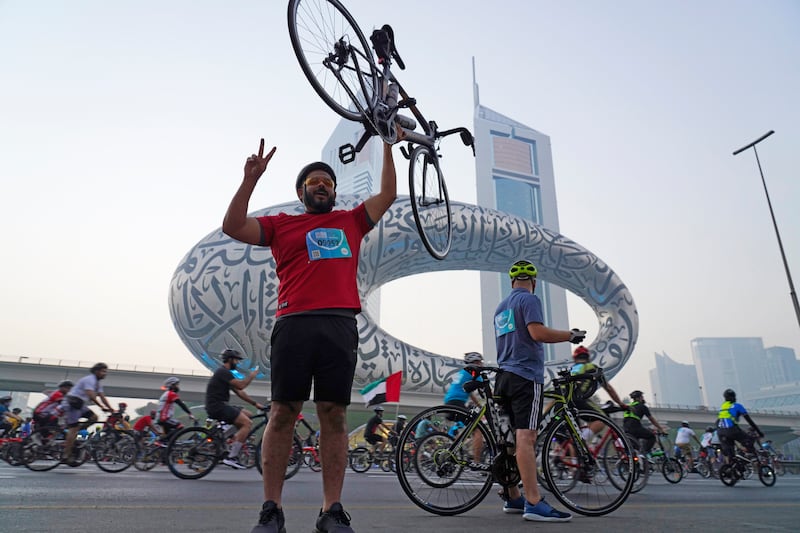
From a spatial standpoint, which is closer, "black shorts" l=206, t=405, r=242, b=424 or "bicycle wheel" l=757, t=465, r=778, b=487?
"black shorts" l=206, t=405, r=242, b=424

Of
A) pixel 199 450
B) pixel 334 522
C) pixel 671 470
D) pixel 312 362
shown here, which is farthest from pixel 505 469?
pixel 671 470

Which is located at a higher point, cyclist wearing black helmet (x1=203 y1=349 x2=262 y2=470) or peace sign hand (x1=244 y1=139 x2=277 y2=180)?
peace sign hand (x1=244 y1=139 x2=277 y2=180)

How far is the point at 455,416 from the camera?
148 inches

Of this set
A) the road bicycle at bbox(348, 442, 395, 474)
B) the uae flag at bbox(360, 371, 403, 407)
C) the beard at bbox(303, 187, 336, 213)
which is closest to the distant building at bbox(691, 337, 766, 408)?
the uae flag at bbox(360, 371, 403, 407)

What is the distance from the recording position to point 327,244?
261 cm

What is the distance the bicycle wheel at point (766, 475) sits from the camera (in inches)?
372

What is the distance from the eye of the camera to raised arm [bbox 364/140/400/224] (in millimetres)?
2832

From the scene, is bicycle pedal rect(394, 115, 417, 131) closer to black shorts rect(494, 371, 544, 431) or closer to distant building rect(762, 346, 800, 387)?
black shorts rect(494, 371, 544, 431)

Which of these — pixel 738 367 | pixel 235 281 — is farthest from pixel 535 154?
pixel 235 281

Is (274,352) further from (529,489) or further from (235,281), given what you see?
(235,281)

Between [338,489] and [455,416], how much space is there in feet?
5.04

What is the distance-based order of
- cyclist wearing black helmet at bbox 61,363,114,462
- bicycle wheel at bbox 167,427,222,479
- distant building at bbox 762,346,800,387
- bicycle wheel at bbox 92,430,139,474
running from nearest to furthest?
bicycle wheel at bbox 167,427,222,479, cyclist wearing black helmet at bbox 61,363,114,462, bicycle wheel at bbox 92,430,139,474, distant building at bbox 762,346,800,387

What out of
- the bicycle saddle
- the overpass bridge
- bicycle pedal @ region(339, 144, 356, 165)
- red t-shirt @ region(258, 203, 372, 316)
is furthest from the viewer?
the overpass bridge

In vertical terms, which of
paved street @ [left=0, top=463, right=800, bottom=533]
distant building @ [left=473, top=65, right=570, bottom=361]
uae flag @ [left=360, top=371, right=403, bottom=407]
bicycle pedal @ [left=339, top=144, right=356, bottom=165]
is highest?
distant building @ [left=473, top=65, right=570, bottom=361]
